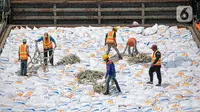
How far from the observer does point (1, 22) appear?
2103 cm

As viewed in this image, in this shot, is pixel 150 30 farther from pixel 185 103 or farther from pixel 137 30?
pixel 185 103

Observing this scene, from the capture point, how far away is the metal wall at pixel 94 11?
71.1ft

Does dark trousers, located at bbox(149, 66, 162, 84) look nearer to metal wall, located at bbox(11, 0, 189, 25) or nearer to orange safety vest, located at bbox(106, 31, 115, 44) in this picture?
orange safety vest, located at bbox(106, 31, 115, 44)

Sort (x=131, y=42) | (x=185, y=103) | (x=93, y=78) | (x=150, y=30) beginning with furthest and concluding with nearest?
(x=150, y=30) < (x=131, y=42) < (x=93, y=78) < (x=185, y=103)

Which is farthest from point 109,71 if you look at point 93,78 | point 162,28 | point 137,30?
point 162,28

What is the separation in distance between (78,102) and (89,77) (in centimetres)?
170

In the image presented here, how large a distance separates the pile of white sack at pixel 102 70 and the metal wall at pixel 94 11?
1.08m

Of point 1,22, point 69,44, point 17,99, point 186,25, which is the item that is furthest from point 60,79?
point 186,25

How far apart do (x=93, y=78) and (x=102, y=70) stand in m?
0.86

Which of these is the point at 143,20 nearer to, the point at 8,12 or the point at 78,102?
the point at 8,12

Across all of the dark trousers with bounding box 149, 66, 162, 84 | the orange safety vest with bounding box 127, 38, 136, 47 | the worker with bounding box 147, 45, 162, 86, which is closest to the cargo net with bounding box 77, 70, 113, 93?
the dark trousers with bounding box 149, 66, 162, 84

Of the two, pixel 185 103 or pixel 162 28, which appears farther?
pixel 162 28

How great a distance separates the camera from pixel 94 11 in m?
21.7

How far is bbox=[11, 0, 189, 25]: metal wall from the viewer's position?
71.1 ft
